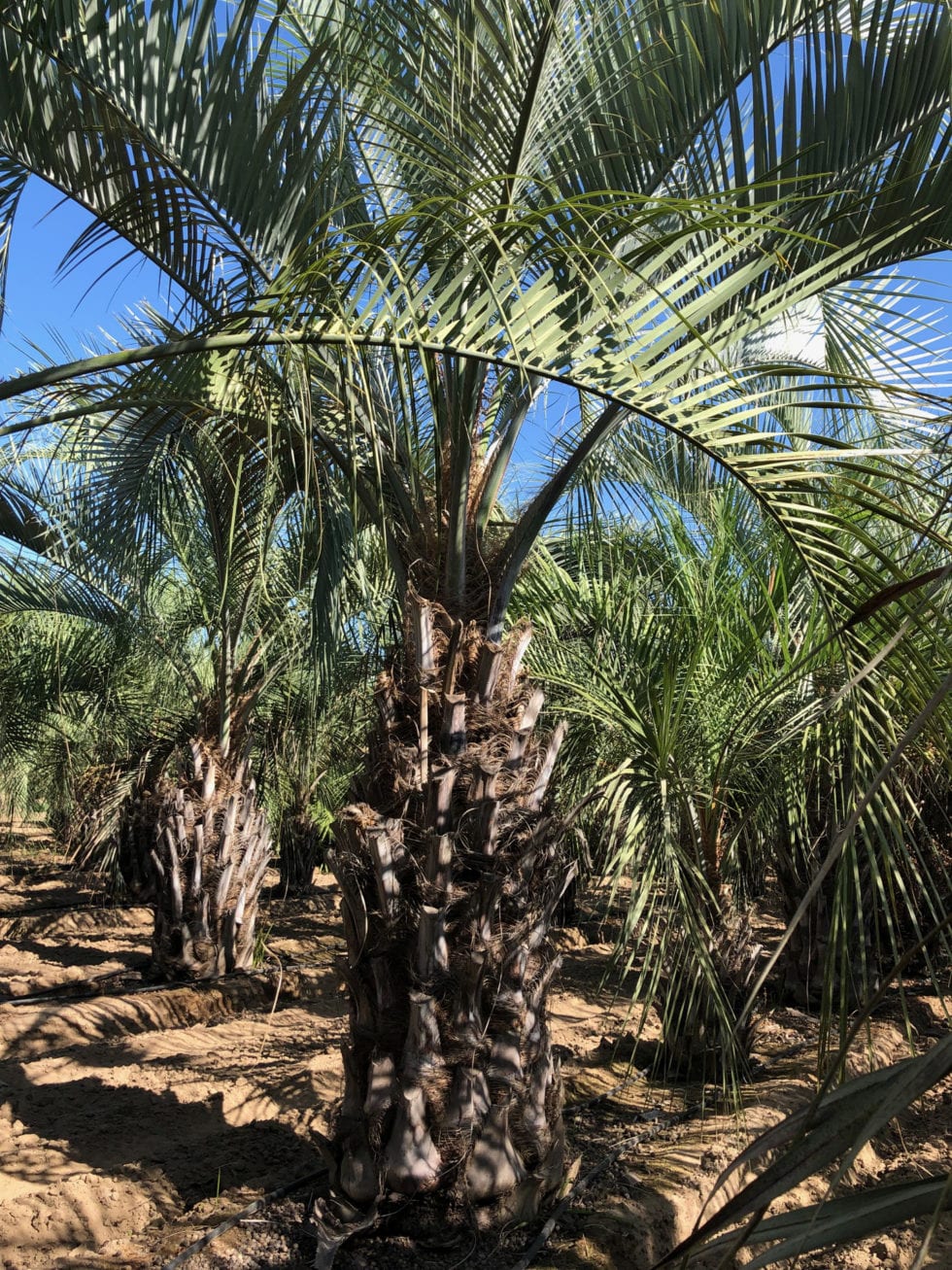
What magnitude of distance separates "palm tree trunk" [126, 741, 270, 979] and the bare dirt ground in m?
0.28

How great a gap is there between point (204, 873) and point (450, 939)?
4.19m

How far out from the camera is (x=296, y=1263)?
2.93 m

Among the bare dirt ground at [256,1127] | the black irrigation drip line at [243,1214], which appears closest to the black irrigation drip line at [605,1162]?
the bare dirt ground at [256,1127]

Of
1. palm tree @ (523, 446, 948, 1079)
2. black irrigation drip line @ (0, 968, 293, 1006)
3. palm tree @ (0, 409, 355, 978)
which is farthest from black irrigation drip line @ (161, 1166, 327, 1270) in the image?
black irrigation drip line @ (0, 968, 293, 1006)

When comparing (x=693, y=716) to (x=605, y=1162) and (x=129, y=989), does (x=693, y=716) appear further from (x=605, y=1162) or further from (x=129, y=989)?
(x=129, y=989)

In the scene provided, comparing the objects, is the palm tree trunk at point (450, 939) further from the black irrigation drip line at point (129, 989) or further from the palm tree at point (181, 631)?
the black irrigation drip line at point (129, 989)

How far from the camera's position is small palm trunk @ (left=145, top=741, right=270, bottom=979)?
263 inches

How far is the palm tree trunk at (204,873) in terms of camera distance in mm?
6691

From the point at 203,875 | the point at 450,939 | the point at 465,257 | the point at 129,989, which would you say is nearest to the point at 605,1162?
the point at 450,939

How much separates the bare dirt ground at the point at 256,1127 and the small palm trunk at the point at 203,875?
267 millimetres

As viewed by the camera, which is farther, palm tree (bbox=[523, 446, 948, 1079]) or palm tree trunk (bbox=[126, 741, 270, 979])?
palm tree trunk (bbox=[126, 741, 270, 979])

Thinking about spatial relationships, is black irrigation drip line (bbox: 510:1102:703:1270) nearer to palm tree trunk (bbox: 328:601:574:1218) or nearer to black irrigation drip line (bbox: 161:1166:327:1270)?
palm tree trunk (bbox: 328:601:574:1218)

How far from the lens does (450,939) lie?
3049 millimetres

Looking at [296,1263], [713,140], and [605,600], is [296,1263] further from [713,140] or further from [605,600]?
[713,140]
